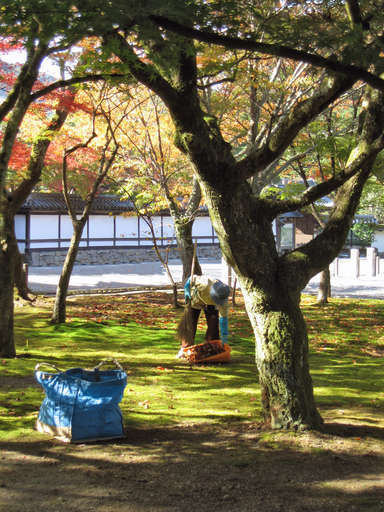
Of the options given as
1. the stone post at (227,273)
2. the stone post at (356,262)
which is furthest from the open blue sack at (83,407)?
the stone post at (356,262)

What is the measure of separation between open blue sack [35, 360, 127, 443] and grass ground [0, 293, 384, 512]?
0.12m

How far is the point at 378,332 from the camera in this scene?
12586mm

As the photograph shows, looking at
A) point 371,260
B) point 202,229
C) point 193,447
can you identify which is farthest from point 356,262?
point 193,447

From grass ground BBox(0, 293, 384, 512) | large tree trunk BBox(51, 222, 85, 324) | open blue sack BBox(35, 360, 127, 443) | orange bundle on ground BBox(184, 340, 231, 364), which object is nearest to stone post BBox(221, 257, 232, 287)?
large tree trunk BBox(51, 222, 85, 324)

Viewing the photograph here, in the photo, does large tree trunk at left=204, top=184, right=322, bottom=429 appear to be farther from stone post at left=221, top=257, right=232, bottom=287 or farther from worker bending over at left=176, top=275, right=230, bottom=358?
stone post at left=221, top=257, right=232, bottom=287

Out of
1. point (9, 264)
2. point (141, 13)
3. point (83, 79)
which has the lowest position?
point (9, 264)

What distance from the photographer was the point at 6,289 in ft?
26.3

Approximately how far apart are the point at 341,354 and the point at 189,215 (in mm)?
6360

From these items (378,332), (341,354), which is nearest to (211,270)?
(378,332)

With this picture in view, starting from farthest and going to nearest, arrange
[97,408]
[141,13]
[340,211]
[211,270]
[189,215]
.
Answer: [211,270] → [189,215] → [340,211] → [97,408] → [141,13]

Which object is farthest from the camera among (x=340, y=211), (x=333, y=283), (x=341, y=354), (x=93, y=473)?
(x=333, y=283)

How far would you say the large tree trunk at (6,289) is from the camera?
26.3 feet

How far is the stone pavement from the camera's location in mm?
20062

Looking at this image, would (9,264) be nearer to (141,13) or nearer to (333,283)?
(141,13)
